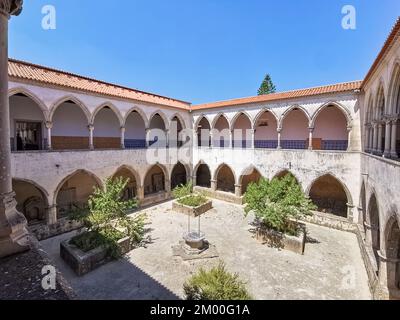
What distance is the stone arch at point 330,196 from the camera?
1541cm

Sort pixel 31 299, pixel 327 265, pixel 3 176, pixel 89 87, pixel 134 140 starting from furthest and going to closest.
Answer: pixel 134 140 → pixel 89 87 → pixel 327 265 → pixel 3 176 → pixel 31 299

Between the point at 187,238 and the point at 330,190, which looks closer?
the point at 187,238

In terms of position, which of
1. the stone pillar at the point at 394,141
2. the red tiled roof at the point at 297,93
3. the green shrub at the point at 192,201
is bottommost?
the green shrub at the point at 192,201

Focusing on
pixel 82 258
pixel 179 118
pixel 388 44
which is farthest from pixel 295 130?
pixel 82 258

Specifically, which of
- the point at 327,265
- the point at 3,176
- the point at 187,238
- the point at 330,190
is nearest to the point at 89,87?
the point at 187,238

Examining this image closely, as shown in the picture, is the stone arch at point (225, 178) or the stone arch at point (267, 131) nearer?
the stone arch at point (267, 131)

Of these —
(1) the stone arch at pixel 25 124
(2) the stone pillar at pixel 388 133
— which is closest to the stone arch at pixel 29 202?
(1) the stone arch at pixel 25 124

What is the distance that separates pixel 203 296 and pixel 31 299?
4837 mm

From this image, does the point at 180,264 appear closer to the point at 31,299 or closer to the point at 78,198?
the point at 31,299

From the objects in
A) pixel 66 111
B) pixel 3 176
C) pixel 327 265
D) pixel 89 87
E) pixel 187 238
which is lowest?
pixel 327 265

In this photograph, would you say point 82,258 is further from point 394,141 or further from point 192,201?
point 394,141

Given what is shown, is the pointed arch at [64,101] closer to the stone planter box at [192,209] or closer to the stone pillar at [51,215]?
→ the stone pillar at [51,215]

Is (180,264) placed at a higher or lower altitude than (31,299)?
lower

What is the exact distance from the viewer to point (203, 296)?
20.6 feet
